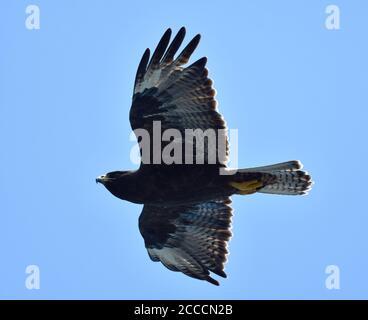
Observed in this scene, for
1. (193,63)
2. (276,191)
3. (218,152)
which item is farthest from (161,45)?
(276,191)

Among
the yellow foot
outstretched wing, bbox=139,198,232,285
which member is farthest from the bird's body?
outstretched wing, bbox=139,198,232,285

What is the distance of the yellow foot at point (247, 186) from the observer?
14906mm

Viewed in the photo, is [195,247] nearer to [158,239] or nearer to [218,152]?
[158,239]

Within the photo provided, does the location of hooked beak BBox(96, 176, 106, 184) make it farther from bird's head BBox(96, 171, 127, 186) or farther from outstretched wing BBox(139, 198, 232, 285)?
outstretched wing BBox(139, 198, 232, 285)

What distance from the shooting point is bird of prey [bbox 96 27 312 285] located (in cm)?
1430

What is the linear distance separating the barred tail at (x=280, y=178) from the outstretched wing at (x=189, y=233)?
1.09 meters

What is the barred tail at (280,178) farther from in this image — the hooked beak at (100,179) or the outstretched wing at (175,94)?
the hooked beak at (100,179)

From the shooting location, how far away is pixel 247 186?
15.0 m

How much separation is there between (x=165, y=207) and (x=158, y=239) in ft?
1.86

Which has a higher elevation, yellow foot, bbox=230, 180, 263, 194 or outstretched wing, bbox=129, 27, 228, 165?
outstretched wing, bbox=129, 27, 228, 165

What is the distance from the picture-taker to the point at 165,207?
52.4 ft

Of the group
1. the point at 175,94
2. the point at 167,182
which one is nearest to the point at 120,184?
the point at 167,182

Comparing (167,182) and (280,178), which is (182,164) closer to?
(167,182)

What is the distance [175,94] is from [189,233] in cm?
282
